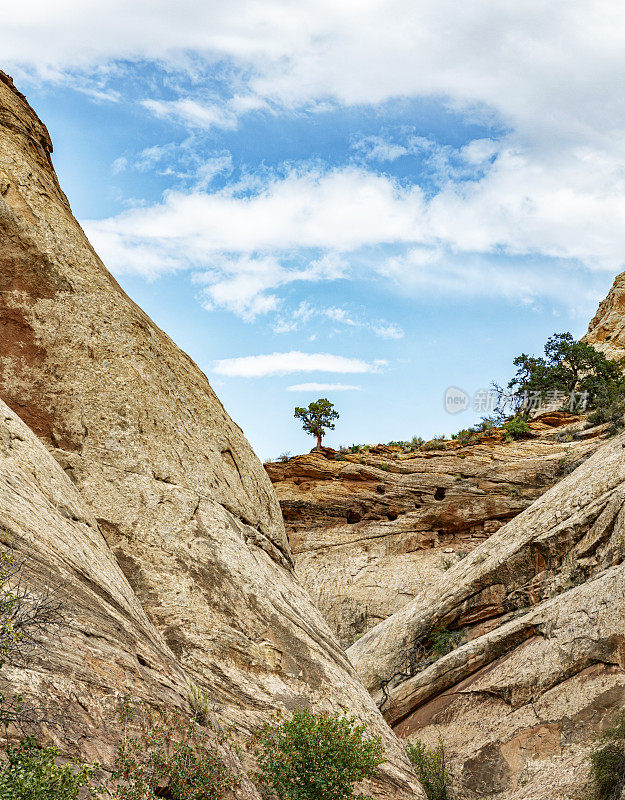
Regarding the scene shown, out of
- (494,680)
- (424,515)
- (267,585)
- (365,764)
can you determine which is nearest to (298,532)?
(424,515)

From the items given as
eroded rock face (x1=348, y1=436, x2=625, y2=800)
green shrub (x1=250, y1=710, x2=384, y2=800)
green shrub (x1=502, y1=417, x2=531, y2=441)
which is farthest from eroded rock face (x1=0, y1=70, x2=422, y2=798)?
green shrub (x1=502, y1=417, x2=531, y2=441)

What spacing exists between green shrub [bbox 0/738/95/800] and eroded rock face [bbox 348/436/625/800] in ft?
43.6

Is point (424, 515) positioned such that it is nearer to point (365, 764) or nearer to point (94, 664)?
point (365, 764)

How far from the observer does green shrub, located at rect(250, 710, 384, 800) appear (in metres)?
14.4

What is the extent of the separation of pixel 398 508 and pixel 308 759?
29.4 meters

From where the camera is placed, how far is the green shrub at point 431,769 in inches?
798

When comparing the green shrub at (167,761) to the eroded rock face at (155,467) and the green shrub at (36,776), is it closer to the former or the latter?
the green shrub at (36,776)

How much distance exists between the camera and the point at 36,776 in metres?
8.41

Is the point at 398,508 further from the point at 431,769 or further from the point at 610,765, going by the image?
the point at 610,765

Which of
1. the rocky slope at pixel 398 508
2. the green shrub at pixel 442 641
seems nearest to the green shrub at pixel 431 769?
the green shrub at pixel 442 641

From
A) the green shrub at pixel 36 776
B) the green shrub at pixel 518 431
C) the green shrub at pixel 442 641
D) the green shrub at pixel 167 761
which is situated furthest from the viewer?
the green shrub at pixel 518 431

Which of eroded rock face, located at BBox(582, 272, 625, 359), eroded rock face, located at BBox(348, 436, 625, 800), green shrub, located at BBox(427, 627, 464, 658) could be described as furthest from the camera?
eroded rock face, located at BBox(582, 272, 625, 359)

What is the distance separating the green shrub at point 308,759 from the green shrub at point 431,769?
5.98 metres

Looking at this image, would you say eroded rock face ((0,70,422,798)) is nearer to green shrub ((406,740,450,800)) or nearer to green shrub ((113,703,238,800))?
green shrub ((113,703,238,800))
